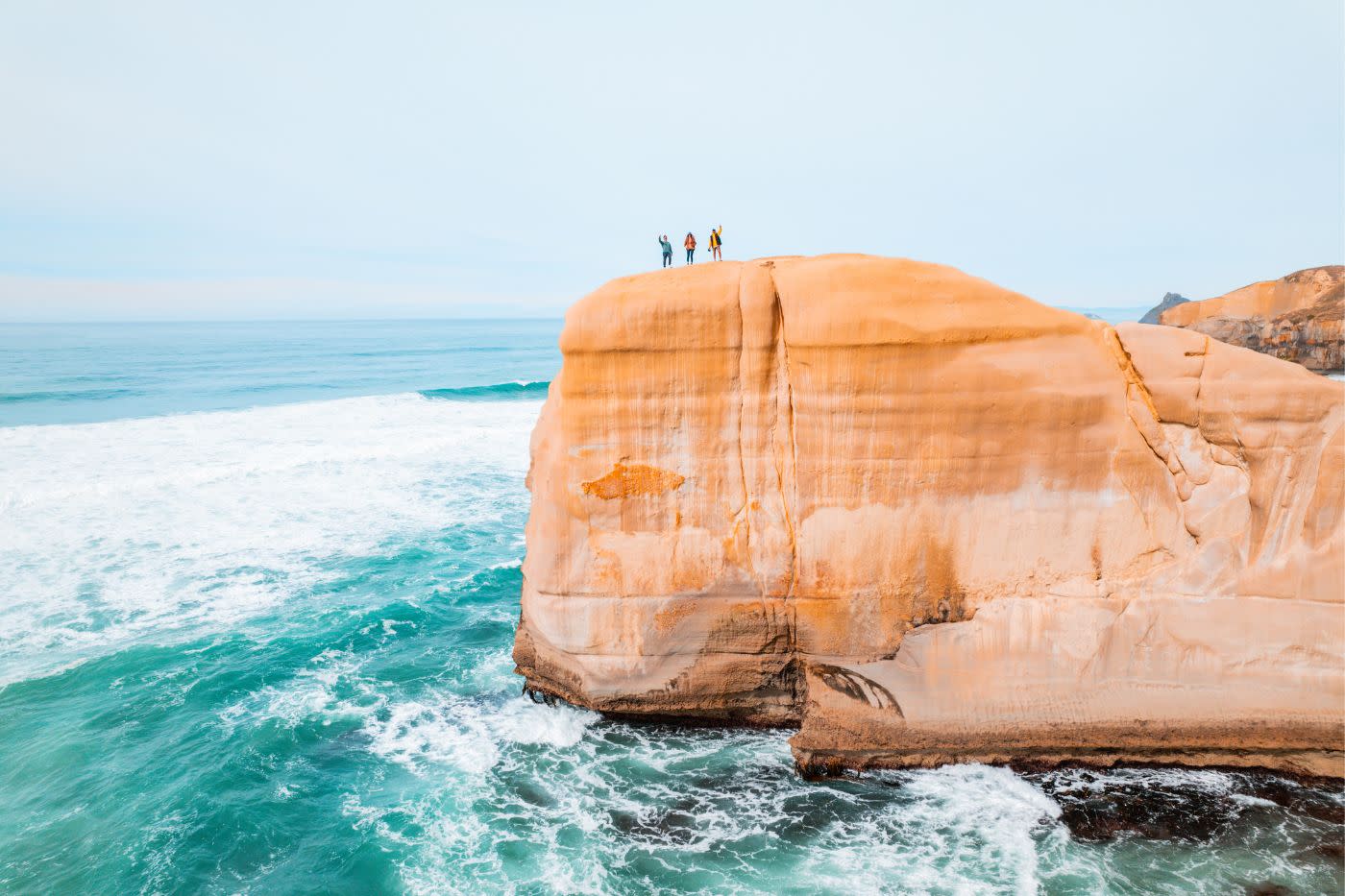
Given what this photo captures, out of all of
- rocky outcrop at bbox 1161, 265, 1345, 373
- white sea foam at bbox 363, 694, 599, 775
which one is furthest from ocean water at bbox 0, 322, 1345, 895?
rocky outcrop at bbox 1161, 265, 1345, 373

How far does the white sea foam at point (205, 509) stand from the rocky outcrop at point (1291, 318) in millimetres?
28058

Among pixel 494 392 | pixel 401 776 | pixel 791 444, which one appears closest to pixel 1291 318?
pixel 791 444

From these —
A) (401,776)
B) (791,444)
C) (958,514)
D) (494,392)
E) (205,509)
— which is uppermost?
(791,444)

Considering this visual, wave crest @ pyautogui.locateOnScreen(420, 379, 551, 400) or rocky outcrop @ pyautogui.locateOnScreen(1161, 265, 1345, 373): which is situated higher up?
rocky outcrop @ pyautogui.locateOnScreen(1161, 265, 1345, 373)

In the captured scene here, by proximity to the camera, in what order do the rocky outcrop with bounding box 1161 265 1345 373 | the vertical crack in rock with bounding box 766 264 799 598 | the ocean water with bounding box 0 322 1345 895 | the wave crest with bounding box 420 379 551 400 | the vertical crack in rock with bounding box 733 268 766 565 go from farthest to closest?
the wave crest with bounding box 420 379 551 400 → the rocky outcrop with bounding box 1161 265 1345 373 → the vertical crack in rock with bounding box 733 268 766 565 → the vertical crack in rock with bounding box 766 264 799 598 → the ocean water with bounding box 0 322 1345 895

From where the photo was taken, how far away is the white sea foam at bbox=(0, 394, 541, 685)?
46.7ft

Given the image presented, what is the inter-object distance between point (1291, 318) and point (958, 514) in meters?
28.2

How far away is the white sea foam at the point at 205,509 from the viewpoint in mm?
14227

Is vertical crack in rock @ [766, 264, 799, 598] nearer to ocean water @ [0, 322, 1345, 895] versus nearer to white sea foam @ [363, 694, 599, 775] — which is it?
ocean water @ [0, 322, 1345, 895]

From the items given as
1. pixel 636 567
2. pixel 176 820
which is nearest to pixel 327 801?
pixel 176 820

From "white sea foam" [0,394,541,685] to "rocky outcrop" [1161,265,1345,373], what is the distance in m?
28.1

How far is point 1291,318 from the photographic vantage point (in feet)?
92.5

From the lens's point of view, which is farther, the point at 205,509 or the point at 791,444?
the point at 205,509

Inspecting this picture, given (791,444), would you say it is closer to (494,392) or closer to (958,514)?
(958,514)
